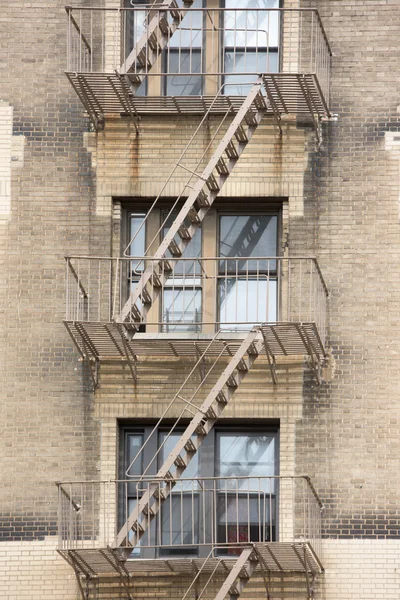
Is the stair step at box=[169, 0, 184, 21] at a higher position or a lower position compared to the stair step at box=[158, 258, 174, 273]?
higher

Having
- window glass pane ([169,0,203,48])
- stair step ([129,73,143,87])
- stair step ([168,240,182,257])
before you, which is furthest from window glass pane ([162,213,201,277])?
window glass pane ([169,0,203,48])

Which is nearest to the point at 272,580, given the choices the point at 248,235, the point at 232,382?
the point at 232,382

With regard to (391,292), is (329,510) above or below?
below

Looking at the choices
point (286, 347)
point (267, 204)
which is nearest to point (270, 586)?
point (286, 347)

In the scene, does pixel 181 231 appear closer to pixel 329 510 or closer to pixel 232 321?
pixel 232 321

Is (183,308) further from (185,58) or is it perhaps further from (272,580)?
(272,580)

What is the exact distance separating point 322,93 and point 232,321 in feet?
11.0

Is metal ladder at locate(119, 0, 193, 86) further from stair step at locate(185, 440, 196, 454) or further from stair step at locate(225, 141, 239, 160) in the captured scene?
stair step at locate(185, 440, 196, 454)

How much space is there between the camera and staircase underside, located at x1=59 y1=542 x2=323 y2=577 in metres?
26.8

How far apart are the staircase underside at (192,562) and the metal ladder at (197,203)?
3032mm

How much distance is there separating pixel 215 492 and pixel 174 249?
10.7 feet

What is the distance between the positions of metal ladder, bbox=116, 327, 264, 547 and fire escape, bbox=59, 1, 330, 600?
0.06 ft

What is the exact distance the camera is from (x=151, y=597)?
1086 inches

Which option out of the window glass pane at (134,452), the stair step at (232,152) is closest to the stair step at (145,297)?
Result: the window glass pane at (134,452)
